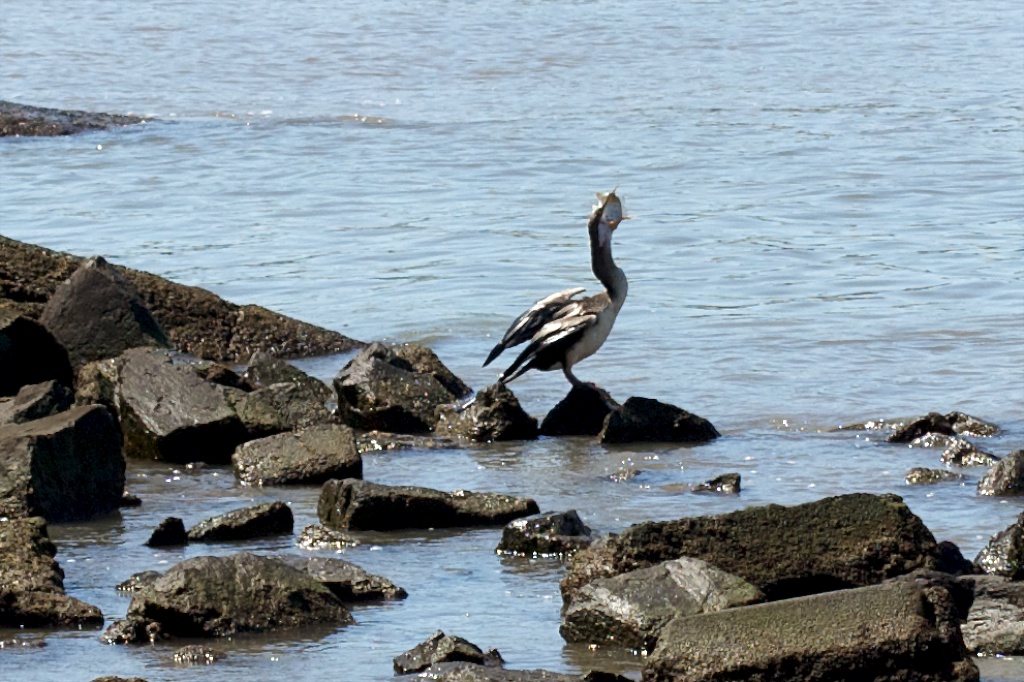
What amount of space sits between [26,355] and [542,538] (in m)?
3.46

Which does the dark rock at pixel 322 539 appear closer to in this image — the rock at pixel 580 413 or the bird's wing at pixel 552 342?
the rock at pixel 580 413

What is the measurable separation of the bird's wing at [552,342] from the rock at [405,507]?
8.18 feet

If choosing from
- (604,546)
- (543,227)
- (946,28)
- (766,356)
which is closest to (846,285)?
(766,356)

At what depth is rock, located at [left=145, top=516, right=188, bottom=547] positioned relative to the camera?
680 cm

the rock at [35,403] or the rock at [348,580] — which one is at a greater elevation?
the rock at [35,403]

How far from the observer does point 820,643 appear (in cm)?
489

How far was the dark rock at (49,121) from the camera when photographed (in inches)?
908


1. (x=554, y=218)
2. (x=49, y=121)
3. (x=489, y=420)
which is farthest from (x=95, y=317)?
(x=49, y=121)

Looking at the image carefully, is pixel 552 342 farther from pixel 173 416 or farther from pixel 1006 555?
pixel 1006 555

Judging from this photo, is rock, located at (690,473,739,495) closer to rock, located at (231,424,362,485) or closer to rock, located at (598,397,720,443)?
rock, located at (598,397,720,443)

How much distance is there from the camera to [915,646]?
4.94m

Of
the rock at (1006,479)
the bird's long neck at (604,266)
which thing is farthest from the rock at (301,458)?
the rock at (1006,479)

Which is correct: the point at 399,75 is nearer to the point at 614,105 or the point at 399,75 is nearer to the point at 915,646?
the point at 614,105

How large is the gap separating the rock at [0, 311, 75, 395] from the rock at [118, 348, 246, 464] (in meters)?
0.46
